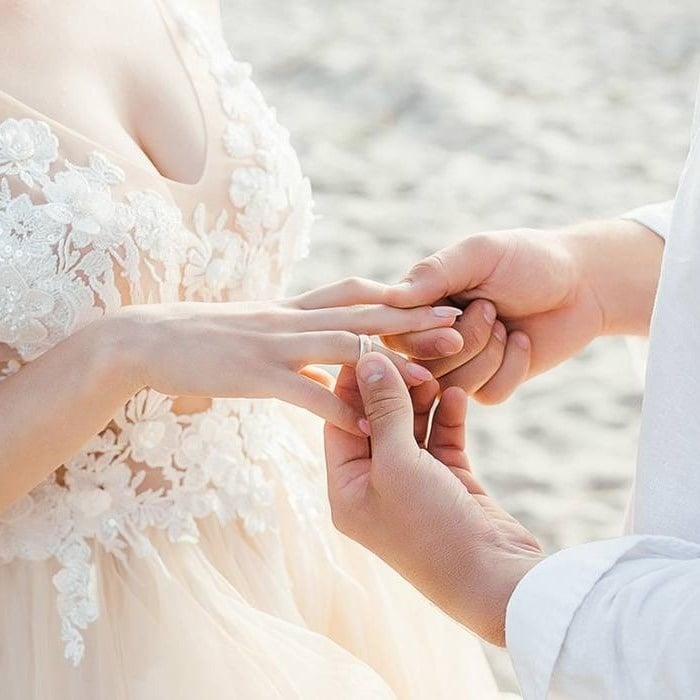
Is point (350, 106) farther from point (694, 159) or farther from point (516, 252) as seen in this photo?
point (694, 159)

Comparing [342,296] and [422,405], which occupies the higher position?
[342,296]

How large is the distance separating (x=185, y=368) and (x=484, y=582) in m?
0.36

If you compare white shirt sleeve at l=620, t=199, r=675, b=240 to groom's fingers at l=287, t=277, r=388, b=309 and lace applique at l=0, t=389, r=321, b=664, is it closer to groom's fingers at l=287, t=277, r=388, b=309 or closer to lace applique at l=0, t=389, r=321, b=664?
groom's fingers at l=287, t=277, r=388, b=309

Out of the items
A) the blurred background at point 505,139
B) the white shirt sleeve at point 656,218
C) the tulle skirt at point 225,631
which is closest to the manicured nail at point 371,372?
the tulle skirt at point 225,631

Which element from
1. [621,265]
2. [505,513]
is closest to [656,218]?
[621,265]

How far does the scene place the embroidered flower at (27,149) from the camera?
4.24 feet

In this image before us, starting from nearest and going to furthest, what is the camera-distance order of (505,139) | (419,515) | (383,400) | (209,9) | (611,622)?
(611,622), (419,515), (383,400), (209,9), (505,139)

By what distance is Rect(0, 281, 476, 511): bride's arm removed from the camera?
1.22 meters

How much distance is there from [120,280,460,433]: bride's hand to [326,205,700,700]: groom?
1.6 inches

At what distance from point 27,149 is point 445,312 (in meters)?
0.47

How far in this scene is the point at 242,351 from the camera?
4.03 ft

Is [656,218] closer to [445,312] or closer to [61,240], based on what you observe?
[445,312]

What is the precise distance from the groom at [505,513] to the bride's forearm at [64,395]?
0.71 ft

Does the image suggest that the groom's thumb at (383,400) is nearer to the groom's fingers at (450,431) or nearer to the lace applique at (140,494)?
the groom's fingers at (450,431)
